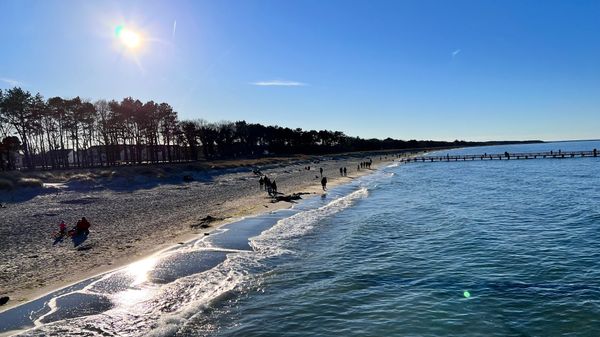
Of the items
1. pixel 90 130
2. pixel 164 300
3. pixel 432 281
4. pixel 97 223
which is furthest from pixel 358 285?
pixel 90 130

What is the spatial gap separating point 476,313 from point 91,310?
1064cm

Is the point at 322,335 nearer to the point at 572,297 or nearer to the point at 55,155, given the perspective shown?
the point at 572,297

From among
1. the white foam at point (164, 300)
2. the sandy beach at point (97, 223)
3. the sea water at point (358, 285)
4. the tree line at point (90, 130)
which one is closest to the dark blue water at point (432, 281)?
the sea water at point (358, 285)

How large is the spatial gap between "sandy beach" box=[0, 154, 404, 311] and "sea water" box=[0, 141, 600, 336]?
1693 mm

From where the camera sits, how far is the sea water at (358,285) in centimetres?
1034

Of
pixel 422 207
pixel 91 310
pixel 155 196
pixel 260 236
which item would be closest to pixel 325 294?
pixel 91 310

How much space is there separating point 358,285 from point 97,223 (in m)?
18.6

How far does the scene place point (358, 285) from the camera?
13.4 metres

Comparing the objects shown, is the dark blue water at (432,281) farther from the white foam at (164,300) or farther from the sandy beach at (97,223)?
the sandy beach at (97,223)

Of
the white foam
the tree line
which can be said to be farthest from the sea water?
the tree line

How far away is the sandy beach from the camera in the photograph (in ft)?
48.8

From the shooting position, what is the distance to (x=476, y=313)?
35.9 ft

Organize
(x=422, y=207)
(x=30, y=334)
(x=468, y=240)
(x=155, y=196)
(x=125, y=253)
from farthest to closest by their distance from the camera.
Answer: (x=155, y=196) → (x=422, y=207) → (x=468, y=240) → (x=125, y=253) → (x=30, y=334)

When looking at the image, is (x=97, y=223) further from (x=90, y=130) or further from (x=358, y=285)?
(x=90, y=130)
